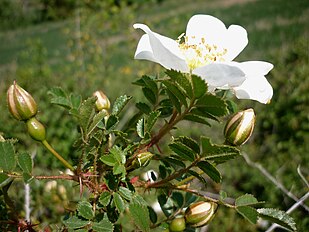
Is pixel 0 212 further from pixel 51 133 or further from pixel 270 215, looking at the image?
pixel 51 133

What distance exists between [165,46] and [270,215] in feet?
0.80

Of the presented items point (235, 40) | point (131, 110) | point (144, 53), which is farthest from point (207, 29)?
point (131, 110)

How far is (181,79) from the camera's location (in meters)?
0.50

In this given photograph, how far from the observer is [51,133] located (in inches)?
101

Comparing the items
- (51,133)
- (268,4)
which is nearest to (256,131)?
(51,133)

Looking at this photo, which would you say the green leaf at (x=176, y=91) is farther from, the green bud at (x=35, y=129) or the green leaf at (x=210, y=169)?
the green bud at (x=35, y=129)

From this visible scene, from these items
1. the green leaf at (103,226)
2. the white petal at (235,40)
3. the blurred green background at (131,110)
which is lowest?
the blurred green background at (131,110)

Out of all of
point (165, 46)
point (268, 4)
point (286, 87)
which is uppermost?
point (165, 46)

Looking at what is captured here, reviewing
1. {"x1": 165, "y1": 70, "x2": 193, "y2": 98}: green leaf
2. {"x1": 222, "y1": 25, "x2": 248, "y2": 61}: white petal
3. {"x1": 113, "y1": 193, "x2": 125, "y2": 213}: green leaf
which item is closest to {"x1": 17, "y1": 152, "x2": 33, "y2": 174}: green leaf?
{"x1": 113, "y1": 193, "x2": 125, "y2": 213}: green leaf

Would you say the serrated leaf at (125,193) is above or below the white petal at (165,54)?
below

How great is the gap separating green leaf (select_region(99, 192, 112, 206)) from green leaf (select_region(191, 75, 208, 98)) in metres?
0.16

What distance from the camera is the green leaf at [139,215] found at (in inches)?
21.5

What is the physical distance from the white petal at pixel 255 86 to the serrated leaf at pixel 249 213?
134 mm

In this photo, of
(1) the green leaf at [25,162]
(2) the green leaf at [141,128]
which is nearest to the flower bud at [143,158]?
(2) the green leaf at [141,128]
